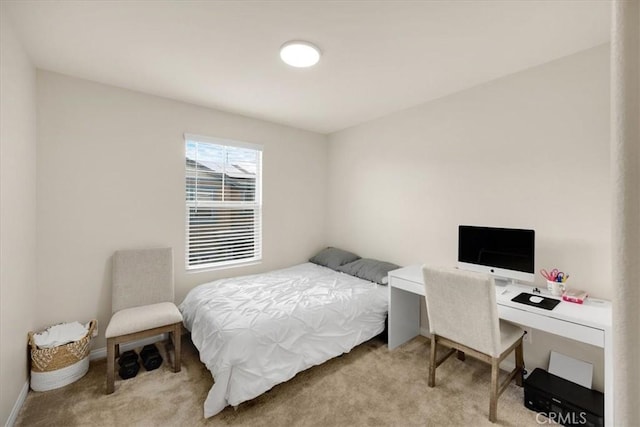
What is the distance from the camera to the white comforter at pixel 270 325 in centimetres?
188


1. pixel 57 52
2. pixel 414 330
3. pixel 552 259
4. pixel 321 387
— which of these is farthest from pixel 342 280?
pixel 57 52

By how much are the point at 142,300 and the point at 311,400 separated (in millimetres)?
1813

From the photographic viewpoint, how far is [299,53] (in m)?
2.03

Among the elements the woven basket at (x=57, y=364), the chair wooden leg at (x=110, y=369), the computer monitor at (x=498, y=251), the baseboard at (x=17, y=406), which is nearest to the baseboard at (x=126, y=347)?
the woven basket at (x=57, y=364)

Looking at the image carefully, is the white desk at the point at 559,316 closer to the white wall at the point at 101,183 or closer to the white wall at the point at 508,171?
the white wall at the point at 508,171

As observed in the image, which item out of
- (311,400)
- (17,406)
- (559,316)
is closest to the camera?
(559,316)

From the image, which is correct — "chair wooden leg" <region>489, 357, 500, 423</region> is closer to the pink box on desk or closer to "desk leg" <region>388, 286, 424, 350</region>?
the pink box on desk

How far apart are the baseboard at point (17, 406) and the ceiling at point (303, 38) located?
97.1 inches

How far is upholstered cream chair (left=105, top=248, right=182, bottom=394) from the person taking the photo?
85.0 inches

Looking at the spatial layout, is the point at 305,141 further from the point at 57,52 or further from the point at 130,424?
the point at 130,424

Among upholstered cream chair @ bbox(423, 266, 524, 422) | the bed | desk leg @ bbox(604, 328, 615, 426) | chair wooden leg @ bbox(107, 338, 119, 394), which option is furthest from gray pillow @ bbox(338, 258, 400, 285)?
chair wooden leg @ bbox(107, 338, 119, 394)

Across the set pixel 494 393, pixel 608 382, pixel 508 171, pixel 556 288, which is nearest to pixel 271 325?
pixel 494 393

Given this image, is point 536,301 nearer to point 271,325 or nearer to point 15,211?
point 271,325

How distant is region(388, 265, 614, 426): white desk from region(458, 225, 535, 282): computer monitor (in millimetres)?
157
